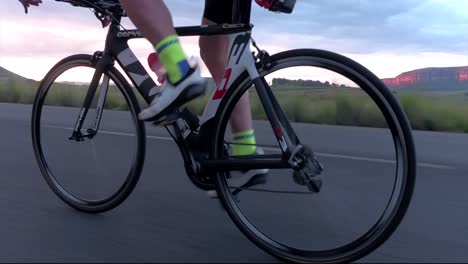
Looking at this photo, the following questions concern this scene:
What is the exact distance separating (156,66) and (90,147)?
0.98m

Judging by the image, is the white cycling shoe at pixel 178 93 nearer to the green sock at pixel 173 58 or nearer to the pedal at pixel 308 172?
the green sock at pixel 173 58

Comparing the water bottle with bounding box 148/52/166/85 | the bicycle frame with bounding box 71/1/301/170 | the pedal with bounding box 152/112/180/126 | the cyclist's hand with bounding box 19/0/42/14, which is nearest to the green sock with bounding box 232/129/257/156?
the bicycle frame with bounding box 71/1/301/170

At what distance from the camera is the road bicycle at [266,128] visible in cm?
279

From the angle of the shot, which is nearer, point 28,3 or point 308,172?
point 308,172

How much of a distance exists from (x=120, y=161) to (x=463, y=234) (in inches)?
73.7

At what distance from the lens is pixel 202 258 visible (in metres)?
3.23

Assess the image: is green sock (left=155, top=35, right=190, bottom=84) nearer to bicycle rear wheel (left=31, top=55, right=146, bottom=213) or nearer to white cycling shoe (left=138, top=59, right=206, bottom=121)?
white cycling shoe (left=138, top=59, right=206, bottom=121)

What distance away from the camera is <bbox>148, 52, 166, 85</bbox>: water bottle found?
11.0 feet

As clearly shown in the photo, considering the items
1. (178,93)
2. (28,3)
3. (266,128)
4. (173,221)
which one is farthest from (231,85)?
(28,3)

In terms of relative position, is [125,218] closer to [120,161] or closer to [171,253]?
[120,161]

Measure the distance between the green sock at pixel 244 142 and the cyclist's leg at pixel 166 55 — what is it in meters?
0.36

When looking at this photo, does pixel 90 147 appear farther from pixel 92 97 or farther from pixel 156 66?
pixel 156 66

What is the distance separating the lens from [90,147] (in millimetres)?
4145

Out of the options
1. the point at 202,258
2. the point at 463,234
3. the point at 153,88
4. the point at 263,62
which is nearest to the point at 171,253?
the point at 202,258
